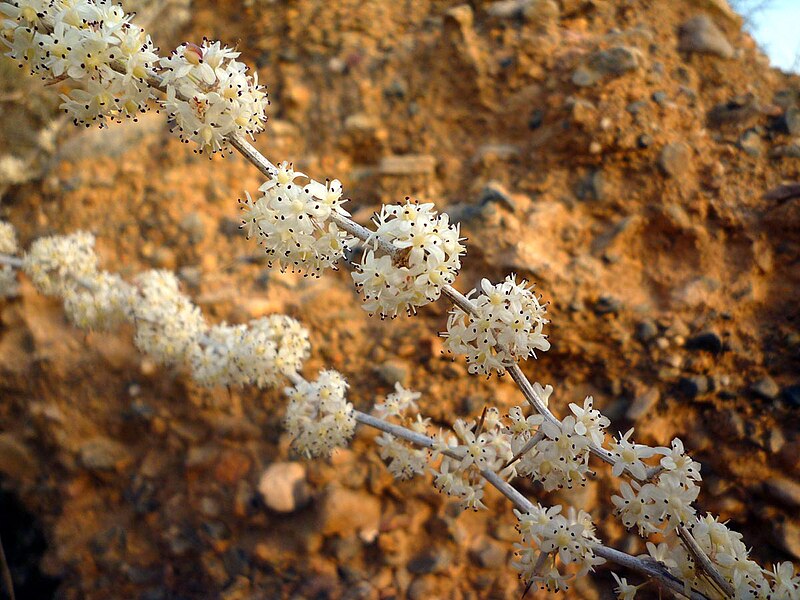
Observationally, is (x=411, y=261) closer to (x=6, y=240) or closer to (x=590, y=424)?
(x=590, y=424)

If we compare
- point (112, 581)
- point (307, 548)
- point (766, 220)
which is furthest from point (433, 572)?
point (766, 220)

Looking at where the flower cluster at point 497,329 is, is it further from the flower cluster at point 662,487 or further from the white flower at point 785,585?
the white flower at point 785,585

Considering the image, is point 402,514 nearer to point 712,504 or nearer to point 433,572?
point 433,572

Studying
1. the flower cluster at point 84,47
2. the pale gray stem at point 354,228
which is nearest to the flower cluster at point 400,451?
the pale gray stem at point 354,228

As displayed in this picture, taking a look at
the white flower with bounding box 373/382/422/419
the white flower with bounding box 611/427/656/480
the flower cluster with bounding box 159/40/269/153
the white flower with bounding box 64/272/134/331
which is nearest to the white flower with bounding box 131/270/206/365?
the white flower with bounding box 64/272/134/331

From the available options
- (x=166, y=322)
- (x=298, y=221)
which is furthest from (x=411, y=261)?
(x=166, y=322)

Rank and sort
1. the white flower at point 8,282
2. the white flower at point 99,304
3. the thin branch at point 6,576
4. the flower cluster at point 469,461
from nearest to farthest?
the flower cluster at point 469,461 < the white flower at point 99,304 < the thin branch at point 6,576 < the white flower at point 8,282
